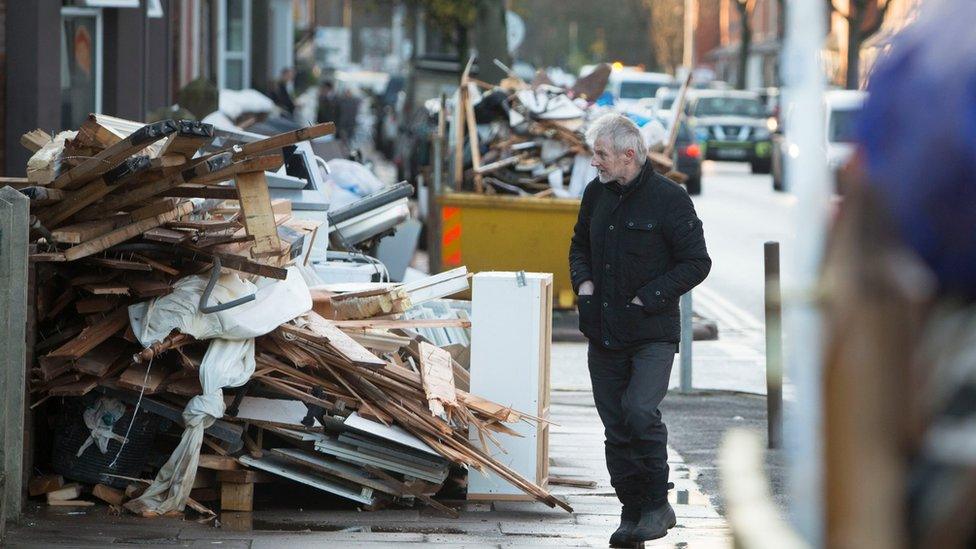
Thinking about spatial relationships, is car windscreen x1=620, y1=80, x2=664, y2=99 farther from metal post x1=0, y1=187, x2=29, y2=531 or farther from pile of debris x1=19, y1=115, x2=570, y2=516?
metal post x1=0, y1=187, x2=29, y2=531

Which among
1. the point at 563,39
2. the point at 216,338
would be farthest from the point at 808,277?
the point at 563,39

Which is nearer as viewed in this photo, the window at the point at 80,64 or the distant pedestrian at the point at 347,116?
the window at the point at 80,64

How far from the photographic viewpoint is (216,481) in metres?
6.81

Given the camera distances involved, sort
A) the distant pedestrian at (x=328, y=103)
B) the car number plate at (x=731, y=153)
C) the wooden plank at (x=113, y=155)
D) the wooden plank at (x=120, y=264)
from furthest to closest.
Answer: the car number plate at (x=731, y=153), the distant pedestrian at (x=328, y=103), the wooden plank at (x=120, y=264), the wooden plank at (x=113, y=155)

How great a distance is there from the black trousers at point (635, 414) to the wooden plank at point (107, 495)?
6.99 feet

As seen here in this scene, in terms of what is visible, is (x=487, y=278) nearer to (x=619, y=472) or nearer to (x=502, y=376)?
(x=502, y=376)

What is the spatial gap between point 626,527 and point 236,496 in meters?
1.73

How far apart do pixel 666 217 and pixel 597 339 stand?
0.59m

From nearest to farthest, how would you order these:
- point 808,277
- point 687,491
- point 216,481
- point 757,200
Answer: point 808,277
point 216,481
point 687,491
point 757,200

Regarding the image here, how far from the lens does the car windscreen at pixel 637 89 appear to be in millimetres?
43875

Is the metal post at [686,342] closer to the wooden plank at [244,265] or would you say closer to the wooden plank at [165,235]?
the wooden plank at [244,265]

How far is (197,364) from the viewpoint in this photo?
659cm

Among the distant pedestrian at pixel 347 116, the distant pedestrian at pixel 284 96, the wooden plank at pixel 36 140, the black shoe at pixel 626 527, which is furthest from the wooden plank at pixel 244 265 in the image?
the distant pedestrian at pixel 347 116

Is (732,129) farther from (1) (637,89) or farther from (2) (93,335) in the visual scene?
(2) (93,335)
